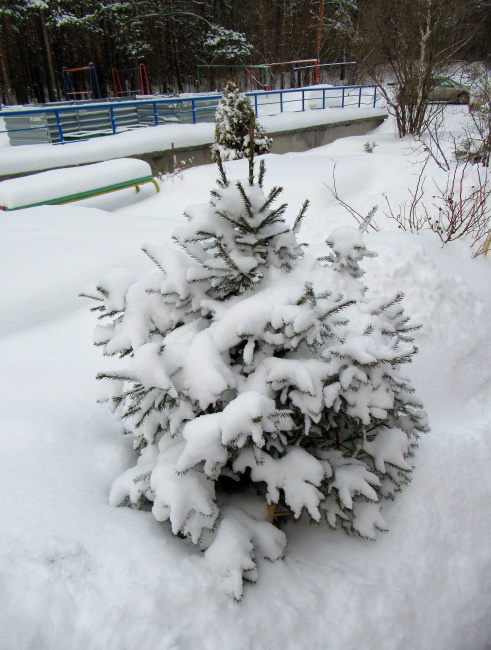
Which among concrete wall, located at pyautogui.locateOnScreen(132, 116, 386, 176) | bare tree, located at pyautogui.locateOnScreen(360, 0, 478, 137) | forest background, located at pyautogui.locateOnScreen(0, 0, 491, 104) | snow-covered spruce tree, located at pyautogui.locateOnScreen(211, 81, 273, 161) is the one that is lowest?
concrete wall, located at pyautogui.locateOnScreen(132, 116, 386, 176)

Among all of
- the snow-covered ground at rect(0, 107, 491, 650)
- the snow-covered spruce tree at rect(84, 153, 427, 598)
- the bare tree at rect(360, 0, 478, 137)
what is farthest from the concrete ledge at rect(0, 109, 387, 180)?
the snow-covered spruce tree at rect(84, 153, 427, 598)

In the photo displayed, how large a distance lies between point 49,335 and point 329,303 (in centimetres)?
252

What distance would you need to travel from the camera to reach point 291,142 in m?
14.1

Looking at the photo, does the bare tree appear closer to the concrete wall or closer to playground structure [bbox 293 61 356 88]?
the concrete wall

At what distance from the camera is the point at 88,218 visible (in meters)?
5.36

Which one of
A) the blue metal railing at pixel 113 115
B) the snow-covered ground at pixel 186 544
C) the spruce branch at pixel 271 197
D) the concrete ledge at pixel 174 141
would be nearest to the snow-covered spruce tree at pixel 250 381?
the spruce branch at pixel 271 197

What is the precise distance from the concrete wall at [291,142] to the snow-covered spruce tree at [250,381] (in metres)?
8.52

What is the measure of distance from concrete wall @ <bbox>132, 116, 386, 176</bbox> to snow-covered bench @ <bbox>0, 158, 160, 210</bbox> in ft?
6.48

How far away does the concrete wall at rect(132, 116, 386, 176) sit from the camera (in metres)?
10.9

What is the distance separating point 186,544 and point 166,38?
1074 inches

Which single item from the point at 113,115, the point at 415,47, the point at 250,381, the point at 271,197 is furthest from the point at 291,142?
the point at 250,381

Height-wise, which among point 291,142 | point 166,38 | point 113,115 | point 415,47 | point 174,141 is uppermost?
point 166,38

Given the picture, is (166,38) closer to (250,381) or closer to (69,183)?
(69,183)

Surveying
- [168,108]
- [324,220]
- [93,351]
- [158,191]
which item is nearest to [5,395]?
[93,351]
